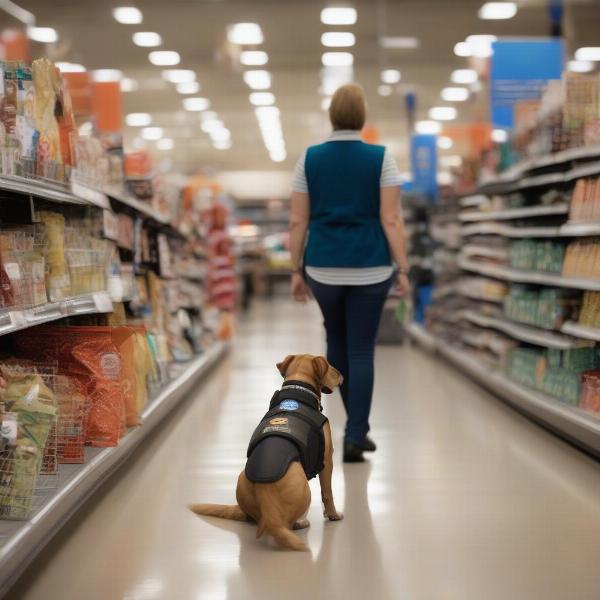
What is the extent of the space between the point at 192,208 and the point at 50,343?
15.2 ft

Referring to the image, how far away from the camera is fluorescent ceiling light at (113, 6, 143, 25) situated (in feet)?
37.8

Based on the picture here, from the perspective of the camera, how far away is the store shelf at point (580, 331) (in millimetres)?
3953

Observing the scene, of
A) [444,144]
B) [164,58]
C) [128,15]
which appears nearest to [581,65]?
[164,58]

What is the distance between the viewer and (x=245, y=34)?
12.7 meters

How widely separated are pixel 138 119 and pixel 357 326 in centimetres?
1743

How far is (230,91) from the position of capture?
17.0 meters

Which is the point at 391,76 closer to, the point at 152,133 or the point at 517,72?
the point at 152,133

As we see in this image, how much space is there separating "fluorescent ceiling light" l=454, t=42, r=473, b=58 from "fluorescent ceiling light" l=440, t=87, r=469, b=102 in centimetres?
293

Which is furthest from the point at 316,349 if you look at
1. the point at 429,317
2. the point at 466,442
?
the point at 466,442

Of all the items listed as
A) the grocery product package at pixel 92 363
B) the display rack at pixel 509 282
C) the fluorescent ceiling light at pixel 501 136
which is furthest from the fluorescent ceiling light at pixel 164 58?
the grocery product package at pixel 92 363

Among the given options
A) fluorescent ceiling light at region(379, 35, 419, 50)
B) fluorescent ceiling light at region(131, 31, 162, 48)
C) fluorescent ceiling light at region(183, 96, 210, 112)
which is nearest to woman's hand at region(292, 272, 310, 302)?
fluorescent ceiling light at region(379, 35, 419, 50)

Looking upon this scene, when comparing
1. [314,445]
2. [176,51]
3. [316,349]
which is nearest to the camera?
[314,445]

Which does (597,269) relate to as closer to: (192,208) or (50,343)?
(50,343)

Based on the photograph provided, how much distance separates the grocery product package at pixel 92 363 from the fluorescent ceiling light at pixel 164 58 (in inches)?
444
